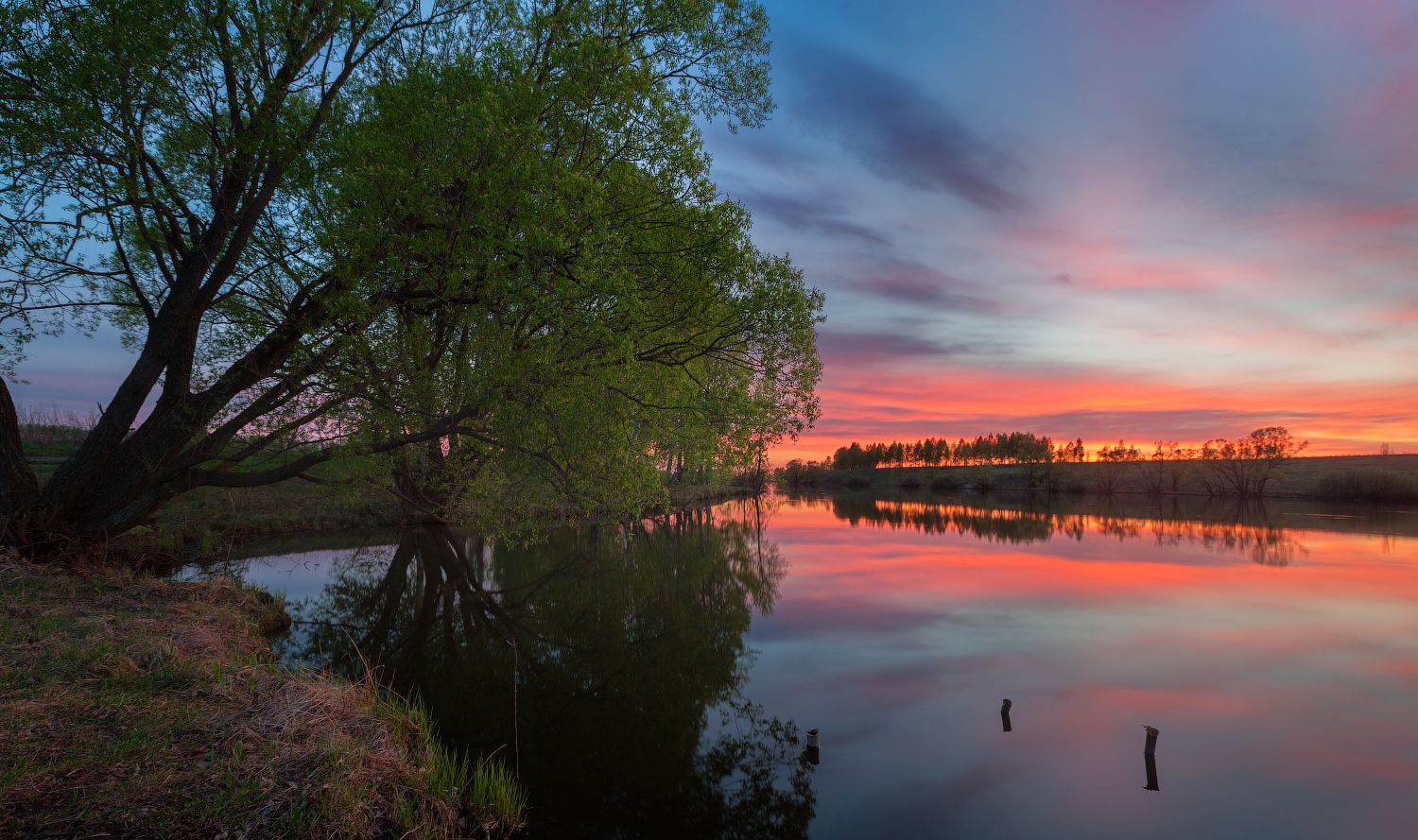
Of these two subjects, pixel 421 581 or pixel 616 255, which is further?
pixel 421 581

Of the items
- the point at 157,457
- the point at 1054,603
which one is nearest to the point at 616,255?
the point at 157,457

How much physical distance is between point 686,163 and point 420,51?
949cm

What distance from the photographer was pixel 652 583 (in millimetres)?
23969

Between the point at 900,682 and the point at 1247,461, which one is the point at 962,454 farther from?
the point at 900,682

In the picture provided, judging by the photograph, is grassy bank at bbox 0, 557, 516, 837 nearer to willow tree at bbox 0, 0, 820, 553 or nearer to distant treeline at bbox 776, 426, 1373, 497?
willow tree at bbox 0, 0, 820, 553

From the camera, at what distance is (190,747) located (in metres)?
6.40

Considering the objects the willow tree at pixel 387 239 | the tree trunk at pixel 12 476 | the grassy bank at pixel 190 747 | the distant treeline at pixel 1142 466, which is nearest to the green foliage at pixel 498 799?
the grassy bank at pixel 190 747

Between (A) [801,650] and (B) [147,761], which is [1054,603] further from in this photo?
(B) [147,761]

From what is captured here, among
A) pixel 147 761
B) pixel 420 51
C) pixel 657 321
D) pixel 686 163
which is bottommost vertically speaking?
pixel 147 761

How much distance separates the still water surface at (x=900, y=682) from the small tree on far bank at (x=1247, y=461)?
4736 cm

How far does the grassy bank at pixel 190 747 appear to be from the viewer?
5.29m

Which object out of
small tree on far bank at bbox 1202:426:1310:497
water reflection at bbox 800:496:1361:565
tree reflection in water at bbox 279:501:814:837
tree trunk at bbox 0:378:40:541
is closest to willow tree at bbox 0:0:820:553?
tree trunk at bbox 0:378:40:541

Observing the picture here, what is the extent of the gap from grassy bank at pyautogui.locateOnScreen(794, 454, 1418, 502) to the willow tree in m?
83.5

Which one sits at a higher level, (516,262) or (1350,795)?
(516,262)
